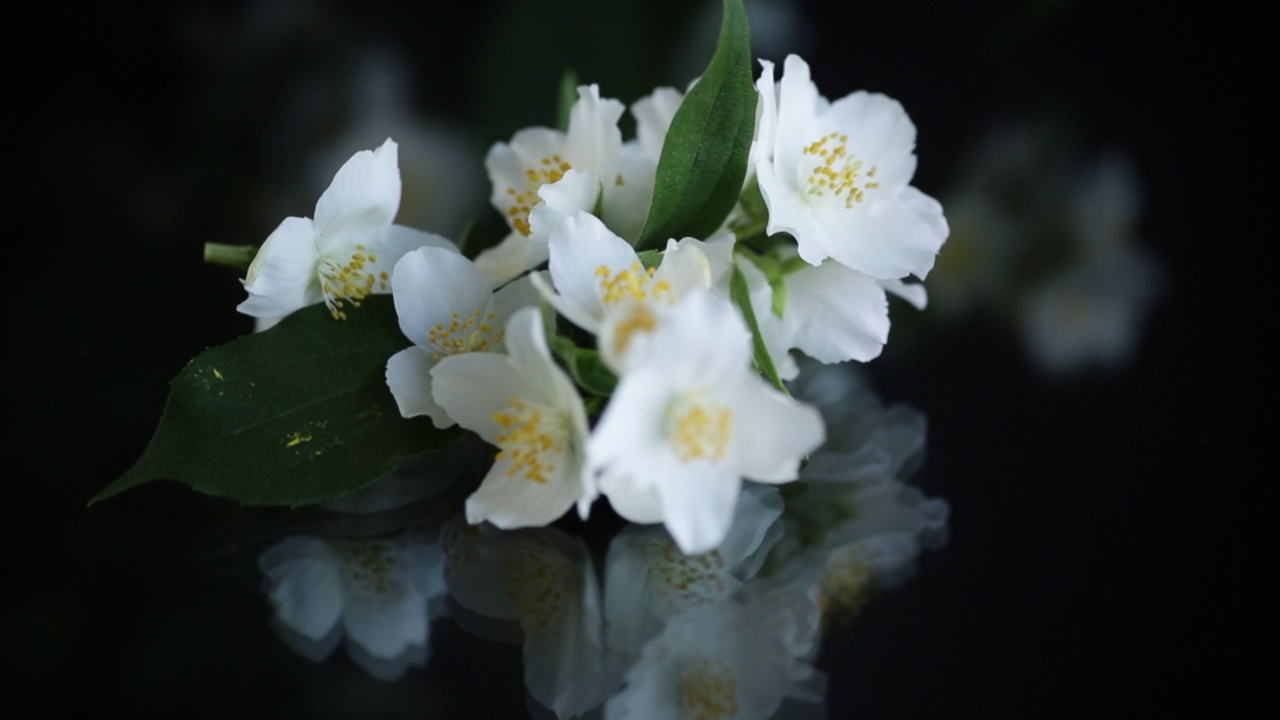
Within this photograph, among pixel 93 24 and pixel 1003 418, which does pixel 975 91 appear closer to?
pixel 1003 418

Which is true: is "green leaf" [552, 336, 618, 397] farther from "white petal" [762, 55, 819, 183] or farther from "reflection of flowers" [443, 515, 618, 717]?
"white petal" [762, 55, 819, 183]

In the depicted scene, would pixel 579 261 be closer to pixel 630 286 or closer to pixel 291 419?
pixel 630 286

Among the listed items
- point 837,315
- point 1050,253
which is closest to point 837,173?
point 837,315

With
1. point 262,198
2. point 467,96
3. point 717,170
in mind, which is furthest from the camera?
point 467,96

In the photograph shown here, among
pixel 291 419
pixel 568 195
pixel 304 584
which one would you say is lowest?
pixel 304 584

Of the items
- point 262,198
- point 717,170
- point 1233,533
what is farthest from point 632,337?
point 262,198

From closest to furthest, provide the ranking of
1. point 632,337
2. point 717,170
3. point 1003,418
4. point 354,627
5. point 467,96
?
point 632,337 → point 354,627 → point 717,170 → point 1003,418 → point 467,96
